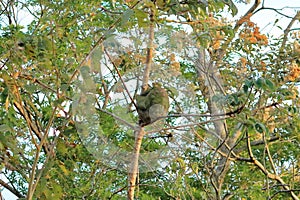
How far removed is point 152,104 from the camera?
1013mm

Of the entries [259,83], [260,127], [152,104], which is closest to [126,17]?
[152,104]

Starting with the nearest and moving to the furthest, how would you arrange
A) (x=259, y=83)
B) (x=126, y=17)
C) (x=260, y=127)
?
(x=126, y=17) → (x=259, y=83) → (x=260, y=127)

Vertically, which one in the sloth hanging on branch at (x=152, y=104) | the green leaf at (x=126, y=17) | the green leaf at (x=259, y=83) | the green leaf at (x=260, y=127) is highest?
the green leaf at (x=259, y=83)

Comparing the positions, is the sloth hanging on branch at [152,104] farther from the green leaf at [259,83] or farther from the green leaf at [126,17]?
the green leaf at [259,83]

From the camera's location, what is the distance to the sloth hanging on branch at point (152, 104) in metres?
1.01

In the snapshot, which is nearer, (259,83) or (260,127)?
(259,83)

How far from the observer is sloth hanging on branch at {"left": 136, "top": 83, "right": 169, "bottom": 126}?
3.32 ft

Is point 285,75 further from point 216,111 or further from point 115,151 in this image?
point 115,151

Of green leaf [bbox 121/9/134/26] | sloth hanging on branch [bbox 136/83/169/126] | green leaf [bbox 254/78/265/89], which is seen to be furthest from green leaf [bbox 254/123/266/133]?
green leaf [bbox 121/9/134/26]

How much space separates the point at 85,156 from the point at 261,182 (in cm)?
97

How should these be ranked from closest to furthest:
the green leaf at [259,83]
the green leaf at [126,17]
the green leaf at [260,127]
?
1. the green leaf at [126,17]
2. the green leaf at [259,83]
3. the green leaf at [260,127]

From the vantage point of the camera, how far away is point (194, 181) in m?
3.21

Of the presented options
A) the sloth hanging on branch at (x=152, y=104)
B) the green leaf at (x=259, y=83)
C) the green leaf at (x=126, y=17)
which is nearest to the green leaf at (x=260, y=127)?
the green leaf at (x=259, y=83)

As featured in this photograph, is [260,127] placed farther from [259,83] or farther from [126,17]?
[126,17]
